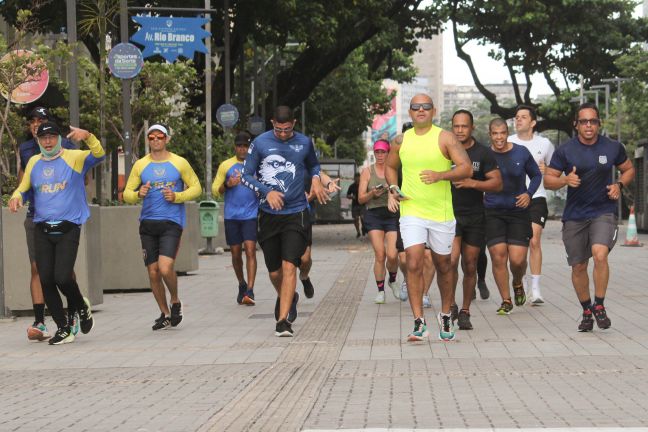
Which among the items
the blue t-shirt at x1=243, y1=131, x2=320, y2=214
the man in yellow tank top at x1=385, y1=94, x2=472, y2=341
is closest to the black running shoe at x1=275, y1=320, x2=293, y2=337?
the blue t-shirt at x1=243, y1=131, x2=320, y2=214

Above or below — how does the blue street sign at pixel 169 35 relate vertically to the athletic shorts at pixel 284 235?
above

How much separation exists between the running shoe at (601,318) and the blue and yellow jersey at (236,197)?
15.5 ft

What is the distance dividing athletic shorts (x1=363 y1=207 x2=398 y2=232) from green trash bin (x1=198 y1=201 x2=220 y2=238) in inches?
461

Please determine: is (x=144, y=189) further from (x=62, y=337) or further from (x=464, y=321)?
(x=464, y=321)

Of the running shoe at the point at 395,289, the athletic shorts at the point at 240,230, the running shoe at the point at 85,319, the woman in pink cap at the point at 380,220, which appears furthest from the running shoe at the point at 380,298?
the running shoe at the point at 85,319

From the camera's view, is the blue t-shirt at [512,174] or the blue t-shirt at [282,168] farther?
the blue t-shirt at [512,174]

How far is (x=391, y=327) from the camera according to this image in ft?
39.7

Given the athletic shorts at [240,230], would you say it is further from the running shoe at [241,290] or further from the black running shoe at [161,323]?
the black running shoe at [161,323]

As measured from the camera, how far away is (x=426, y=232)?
10.6m

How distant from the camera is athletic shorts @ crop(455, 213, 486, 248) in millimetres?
11972

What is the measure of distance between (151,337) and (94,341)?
49 cm

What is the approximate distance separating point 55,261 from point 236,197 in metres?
3.94

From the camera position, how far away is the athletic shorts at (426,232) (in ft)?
34.5

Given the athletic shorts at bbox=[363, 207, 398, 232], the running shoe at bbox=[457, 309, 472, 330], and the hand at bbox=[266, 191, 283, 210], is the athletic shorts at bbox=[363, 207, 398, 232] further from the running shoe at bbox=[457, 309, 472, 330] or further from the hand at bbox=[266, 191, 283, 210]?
the hand at bbox=[266, 191, 283, 210]
